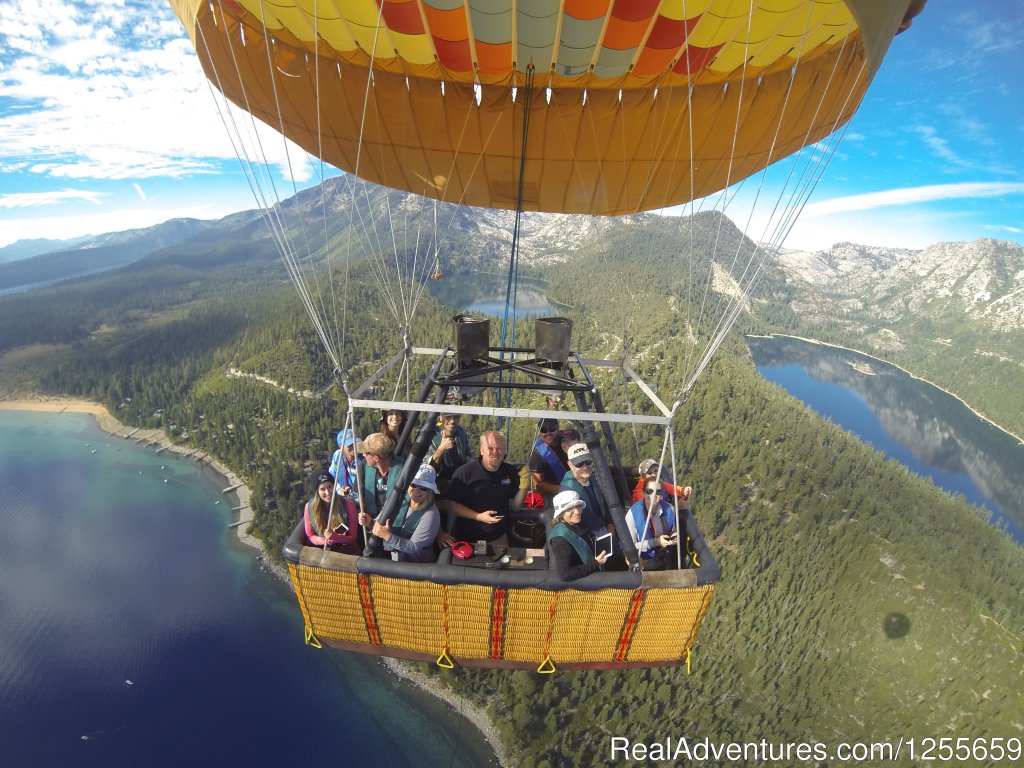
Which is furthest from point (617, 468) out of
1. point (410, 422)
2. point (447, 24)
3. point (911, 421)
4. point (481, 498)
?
point (911, 421)

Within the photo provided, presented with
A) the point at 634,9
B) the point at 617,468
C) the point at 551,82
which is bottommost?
the point at 617,468

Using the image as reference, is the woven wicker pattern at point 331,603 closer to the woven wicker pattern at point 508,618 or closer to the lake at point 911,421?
the woven wicker pattern at point 508,618

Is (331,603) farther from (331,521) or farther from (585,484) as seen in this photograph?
(585,484)

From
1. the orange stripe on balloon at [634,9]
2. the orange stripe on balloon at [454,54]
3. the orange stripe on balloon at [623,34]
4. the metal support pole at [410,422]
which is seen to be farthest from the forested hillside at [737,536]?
the orange stripe on balloon at [454,54]

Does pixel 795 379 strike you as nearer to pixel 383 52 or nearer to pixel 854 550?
pixel 854 550

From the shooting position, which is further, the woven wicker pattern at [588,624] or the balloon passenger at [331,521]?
the balloon passenger at [331,521]

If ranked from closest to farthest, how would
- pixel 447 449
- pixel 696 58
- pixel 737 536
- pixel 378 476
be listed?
pixel 378 476
pixel 447 449
pixel 696 58
pixel 737 536

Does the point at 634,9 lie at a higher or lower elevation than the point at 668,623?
higher

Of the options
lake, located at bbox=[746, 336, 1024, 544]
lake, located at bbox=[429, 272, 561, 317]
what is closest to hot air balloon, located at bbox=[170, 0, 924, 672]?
lake, located at bbox=[746, 336, 1024, 544]
